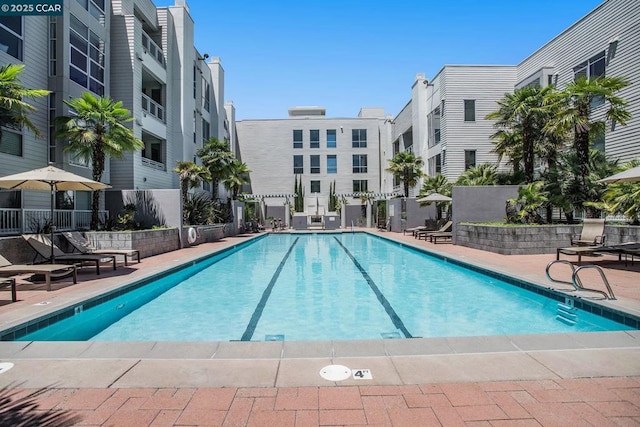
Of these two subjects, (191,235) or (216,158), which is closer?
(191,235)

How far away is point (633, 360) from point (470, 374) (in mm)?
1532

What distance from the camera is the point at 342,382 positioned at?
119 inches

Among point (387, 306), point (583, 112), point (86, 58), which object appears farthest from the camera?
point (86, 58)

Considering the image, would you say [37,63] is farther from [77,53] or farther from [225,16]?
[225,16]

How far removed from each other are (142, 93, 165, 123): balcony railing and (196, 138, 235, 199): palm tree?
9.14 feet

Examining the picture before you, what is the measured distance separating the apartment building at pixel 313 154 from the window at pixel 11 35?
88.5 feet

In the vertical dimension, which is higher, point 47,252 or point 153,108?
point 153,108

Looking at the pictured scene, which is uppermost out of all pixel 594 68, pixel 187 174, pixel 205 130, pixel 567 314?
pixel 594 68

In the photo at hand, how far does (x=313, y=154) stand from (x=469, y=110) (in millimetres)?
17537

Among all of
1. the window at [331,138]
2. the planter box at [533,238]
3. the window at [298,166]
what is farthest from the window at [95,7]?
the window at [331,138]

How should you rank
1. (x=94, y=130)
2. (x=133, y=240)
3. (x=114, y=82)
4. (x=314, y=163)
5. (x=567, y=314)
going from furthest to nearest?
(x=314, y=163)
(x=114, y=82)
(x=94, y=130)
(x=133, y=240)
(x=567, y=314)

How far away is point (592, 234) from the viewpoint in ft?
34.5

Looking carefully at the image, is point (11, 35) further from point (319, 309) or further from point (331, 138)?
point (331, 138)

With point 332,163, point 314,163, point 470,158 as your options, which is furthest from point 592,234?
point 314,163
